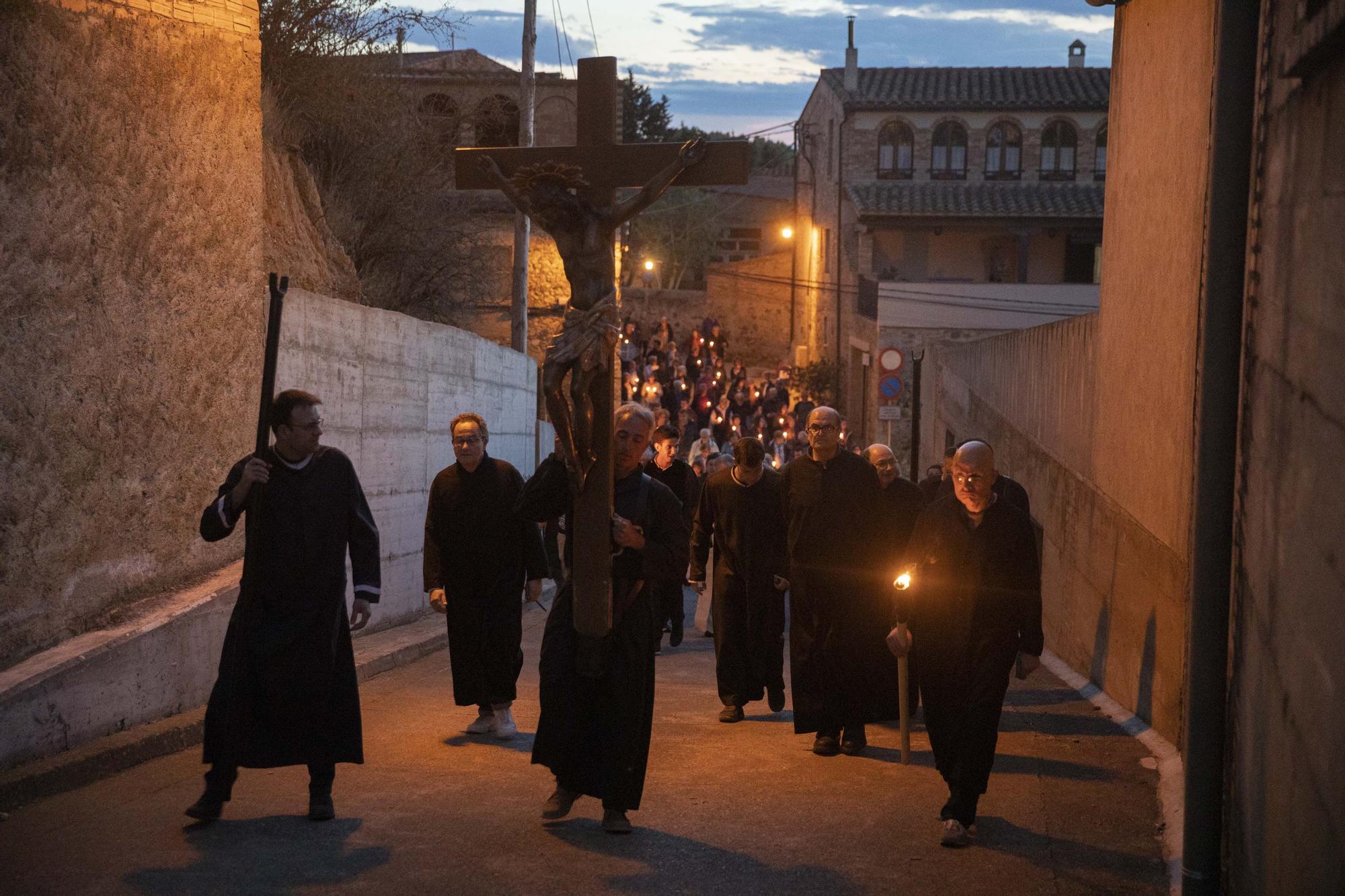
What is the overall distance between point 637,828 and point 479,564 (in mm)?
2596

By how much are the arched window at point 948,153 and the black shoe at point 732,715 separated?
39.3 metres

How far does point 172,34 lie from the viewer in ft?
30.0

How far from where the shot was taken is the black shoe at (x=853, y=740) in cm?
854

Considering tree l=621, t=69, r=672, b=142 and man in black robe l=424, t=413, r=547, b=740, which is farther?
tree l=621, t=69, r=672, b=142

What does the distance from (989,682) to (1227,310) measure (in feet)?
6.95

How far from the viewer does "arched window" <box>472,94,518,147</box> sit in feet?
89.7

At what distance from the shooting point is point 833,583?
9.03 m

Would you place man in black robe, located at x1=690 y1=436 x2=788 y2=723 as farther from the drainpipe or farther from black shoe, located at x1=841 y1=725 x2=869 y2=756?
the drainpipe

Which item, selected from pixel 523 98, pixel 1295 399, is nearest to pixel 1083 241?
pixel 523 98

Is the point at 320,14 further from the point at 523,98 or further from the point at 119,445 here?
the point at 119,445

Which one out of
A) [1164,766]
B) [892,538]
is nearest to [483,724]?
[892,538]

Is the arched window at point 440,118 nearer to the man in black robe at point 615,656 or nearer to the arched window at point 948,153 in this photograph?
the man in black robe at point 615,656

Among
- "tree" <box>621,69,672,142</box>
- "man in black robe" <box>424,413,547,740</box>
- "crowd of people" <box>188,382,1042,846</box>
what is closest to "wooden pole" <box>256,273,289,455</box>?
"crowd of people" <box>188,382,1042,846</box>

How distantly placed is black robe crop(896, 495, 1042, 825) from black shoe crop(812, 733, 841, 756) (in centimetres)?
154
